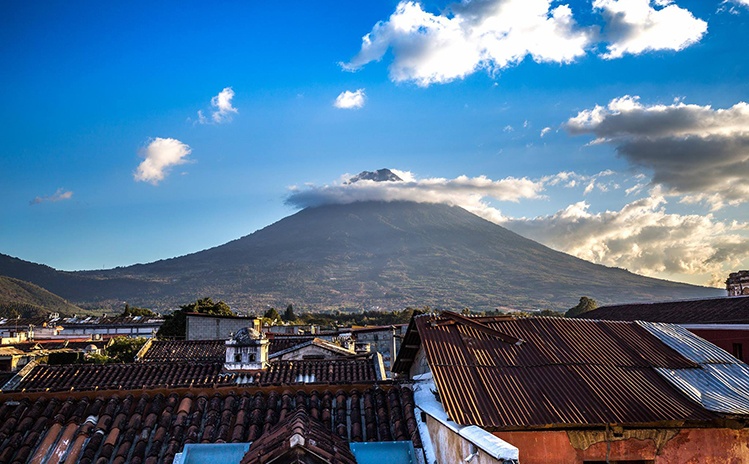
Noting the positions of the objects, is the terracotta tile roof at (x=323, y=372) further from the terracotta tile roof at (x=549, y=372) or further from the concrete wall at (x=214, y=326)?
the concrete wall at (x=214, y=326)

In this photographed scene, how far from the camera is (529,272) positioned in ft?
488

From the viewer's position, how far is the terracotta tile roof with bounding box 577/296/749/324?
19000 mm

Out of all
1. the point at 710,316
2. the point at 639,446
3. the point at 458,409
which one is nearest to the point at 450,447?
the point at 458,409

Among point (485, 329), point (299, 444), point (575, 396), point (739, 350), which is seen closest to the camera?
point (299, 444)

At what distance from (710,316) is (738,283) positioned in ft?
30.4

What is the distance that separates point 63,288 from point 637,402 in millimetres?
176123

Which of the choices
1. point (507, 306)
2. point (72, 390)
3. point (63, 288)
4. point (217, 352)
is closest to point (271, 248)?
point (63, 288)

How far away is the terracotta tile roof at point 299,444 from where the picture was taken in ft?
15.4

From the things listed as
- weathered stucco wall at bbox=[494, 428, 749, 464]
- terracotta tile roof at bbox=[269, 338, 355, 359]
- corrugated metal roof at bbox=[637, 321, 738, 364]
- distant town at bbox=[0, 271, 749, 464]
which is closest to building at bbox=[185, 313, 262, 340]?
terracotta tile roof at bbox=[269, 338, 355, 359]

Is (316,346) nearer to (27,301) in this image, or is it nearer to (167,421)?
(167,421)

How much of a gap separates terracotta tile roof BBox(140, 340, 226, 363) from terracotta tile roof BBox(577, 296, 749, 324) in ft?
53.9

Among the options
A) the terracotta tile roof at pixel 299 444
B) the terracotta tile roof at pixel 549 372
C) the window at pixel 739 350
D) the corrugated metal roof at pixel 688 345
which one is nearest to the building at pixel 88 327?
the window at pixel 739 350

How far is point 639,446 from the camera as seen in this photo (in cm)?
629

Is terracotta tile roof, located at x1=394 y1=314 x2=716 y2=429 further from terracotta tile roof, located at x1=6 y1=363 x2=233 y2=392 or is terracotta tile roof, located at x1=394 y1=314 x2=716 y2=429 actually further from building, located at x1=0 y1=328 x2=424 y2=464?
terracotta tile roof, located at x1=6 y1=363 x2=233 y2=392
